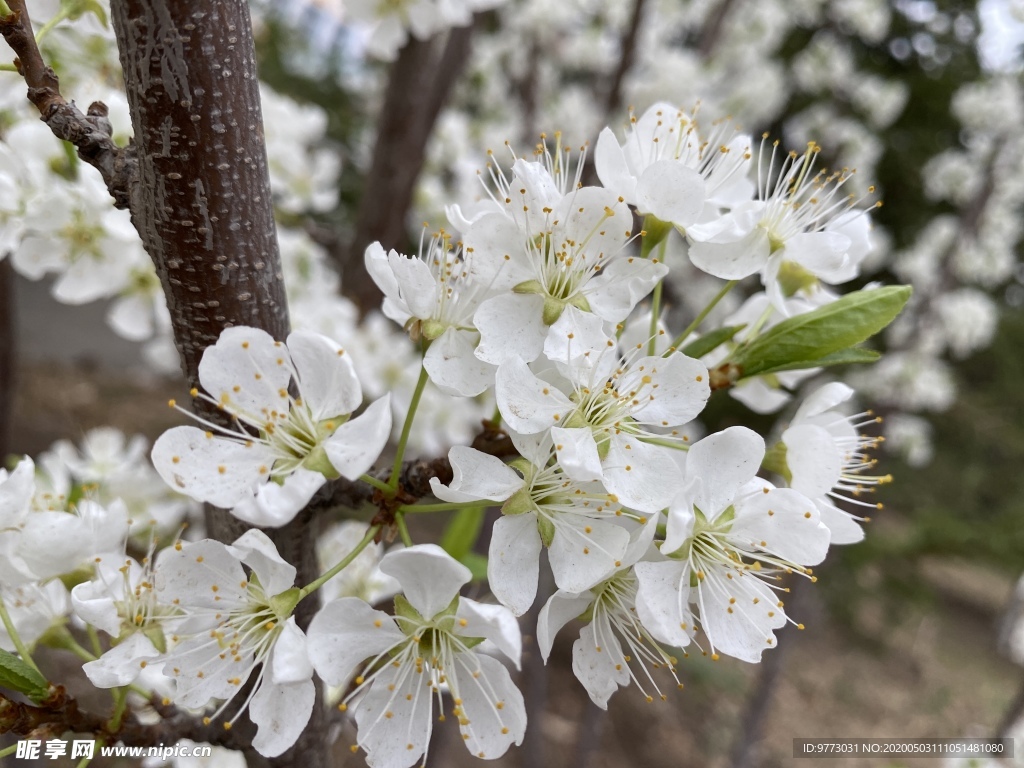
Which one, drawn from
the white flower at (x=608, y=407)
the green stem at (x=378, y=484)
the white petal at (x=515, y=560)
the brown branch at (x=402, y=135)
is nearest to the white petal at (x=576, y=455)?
the white flower at (x=608, y=407)

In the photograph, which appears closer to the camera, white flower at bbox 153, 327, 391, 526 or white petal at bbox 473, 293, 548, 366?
white flower at bbox 153, 327, 391, 526

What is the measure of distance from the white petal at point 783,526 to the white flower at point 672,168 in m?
0.37

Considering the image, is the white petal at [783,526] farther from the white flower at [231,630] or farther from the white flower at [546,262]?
the white flower at [231,630]

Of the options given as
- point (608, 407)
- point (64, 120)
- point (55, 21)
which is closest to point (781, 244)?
point (608, 407)

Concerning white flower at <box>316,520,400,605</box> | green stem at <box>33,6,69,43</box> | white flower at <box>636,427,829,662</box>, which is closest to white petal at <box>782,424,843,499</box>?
white flower at <box>636,427,829,662</box>

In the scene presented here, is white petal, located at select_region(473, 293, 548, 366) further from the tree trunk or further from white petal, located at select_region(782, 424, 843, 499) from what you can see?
white petal, located at select_region(782, 424, 843, 499)

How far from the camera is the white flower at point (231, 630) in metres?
0.80

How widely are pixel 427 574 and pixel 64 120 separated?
0.66m

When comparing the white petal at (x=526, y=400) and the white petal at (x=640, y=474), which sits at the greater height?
the white petal at (x=526, y=400)

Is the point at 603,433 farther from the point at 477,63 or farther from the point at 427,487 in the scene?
the point at 477,63

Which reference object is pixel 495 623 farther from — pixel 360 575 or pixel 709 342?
pixel 360 575

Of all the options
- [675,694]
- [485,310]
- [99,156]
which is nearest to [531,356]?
[485,310]

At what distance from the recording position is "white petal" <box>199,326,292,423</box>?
79 centimetres

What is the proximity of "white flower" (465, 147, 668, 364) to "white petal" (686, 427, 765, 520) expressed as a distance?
7.8 inches
